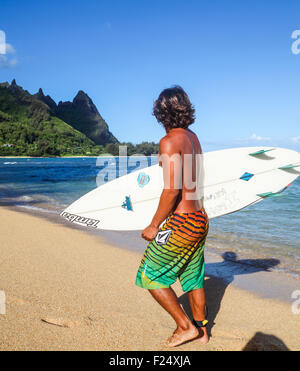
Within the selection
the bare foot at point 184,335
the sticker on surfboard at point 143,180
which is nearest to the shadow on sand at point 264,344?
the bare foot at point 184,335

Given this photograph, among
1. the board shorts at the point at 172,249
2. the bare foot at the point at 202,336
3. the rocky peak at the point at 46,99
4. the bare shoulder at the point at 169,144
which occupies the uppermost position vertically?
the rocky peak at the point at 46,99

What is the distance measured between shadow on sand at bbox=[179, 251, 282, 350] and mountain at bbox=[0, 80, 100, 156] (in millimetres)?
88041

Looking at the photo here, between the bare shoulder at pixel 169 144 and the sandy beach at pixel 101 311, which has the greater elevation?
the bare shoulder at pixel 169 144

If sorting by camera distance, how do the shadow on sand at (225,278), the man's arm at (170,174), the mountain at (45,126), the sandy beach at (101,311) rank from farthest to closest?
1. the mountain at (45,126)
2. the shadow on sand at (225,278)
3. the sandy beach at (101,311)
4. the man's arm at (170,174)

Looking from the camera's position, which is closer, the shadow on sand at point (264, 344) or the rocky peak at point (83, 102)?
the shadow on sand at point (264, 344)

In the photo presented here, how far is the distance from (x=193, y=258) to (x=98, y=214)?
5.57 feet

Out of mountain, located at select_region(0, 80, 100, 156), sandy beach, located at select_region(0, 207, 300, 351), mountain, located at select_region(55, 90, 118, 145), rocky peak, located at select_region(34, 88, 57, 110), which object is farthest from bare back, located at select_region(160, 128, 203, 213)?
rocky peak, located at select_region(34, 88, 57, 110)

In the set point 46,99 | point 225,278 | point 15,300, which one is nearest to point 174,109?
point 15,300

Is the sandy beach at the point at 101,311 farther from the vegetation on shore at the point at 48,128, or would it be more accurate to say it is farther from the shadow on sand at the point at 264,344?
the vegetation on shore at the point at 48,128

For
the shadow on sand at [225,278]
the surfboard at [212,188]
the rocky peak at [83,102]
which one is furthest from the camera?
the rocky peak at [83,102]

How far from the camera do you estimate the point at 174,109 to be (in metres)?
1.87

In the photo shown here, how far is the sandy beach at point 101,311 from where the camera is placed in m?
2.03

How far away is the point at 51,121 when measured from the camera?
122 metres

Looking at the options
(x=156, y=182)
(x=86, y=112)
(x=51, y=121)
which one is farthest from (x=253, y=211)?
(x=86, y=112)
